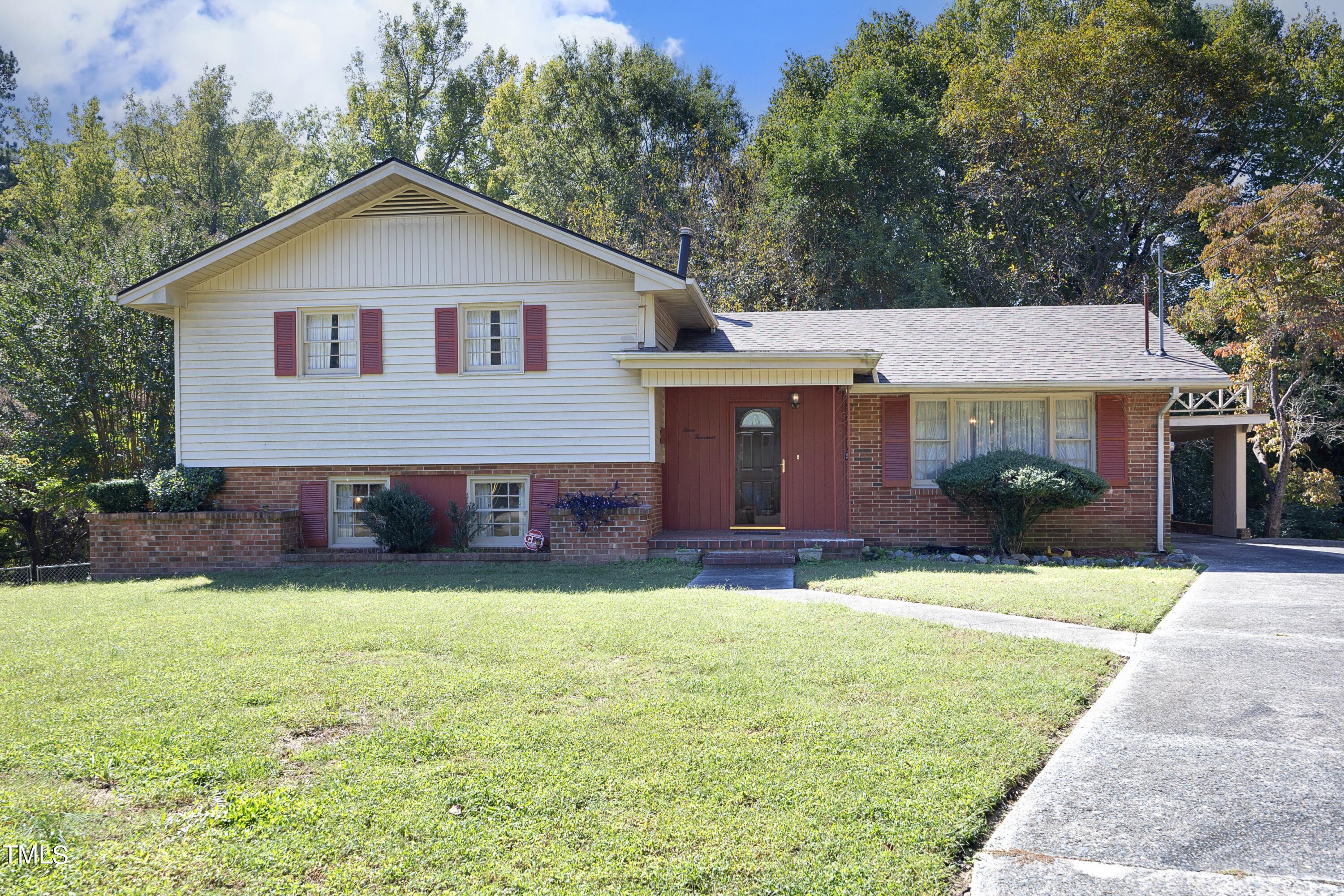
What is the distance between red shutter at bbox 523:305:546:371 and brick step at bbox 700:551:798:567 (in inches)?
145

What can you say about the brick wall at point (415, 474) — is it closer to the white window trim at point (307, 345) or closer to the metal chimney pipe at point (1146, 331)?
the white window trim at point (307, 345)

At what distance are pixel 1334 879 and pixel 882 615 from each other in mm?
4600

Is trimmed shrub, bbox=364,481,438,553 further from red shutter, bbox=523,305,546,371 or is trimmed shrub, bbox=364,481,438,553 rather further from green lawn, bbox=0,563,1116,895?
green lawn, bbox=0,563,1116,895

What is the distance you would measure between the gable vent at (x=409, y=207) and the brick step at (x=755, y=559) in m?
6.16

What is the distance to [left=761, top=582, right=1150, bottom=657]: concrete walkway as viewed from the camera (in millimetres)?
6637

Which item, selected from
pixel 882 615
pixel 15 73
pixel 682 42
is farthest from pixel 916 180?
pixel 15 73

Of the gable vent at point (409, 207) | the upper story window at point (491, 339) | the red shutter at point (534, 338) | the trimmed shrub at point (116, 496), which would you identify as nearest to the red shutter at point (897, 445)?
the red shutter at point (534, 338)

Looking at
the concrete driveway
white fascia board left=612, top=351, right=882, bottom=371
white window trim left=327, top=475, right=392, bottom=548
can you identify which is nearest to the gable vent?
white fascia board left=612, top=351, right=882, bottom=371

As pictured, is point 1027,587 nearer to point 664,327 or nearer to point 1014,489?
point 1014,489

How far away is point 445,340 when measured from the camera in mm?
12758

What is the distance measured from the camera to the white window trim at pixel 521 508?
42.4 feet

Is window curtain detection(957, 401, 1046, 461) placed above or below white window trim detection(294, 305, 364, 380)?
below

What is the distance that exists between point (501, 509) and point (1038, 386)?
803 cm

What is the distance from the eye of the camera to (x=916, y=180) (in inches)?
997
